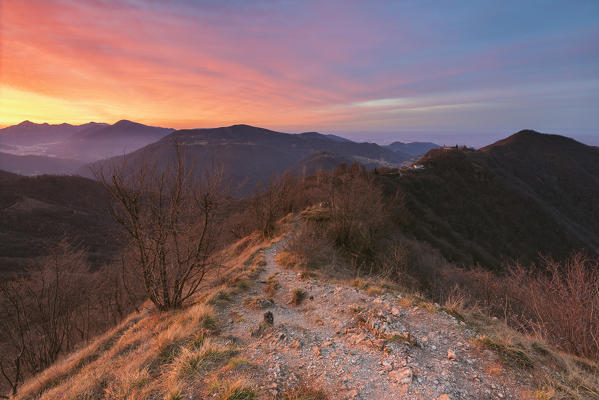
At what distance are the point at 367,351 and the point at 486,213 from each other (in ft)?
166

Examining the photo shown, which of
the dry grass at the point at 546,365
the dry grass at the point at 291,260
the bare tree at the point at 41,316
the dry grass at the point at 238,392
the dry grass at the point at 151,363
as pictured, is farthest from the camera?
the bare tree at the point at 41,316

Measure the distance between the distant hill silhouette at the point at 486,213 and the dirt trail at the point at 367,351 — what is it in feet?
82.0

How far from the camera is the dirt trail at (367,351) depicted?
3.54 metres

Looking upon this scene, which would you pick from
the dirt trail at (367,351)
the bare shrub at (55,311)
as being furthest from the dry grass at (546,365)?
the bare shrub at (55,311)

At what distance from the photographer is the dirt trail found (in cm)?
354

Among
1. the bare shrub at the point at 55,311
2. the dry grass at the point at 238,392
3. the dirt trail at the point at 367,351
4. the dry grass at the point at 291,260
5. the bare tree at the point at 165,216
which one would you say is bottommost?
the bare shrub at the point at 55,311

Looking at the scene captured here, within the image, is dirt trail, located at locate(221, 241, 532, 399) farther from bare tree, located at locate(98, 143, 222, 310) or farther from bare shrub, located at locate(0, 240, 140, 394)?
bare shrub, located at locate(0, 240, 140, 394)

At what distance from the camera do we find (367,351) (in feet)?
14.6

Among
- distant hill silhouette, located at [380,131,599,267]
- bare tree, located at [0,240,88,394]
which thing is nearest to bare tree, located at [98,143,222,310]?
bare tree, located at [0,240,88,394]

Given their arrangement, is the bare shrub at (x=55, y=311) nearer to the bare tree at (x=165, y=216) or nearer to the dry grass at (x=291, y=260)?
the bare tree at (x=165, y=216)

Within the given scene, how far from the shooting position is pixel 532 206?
47.3 m

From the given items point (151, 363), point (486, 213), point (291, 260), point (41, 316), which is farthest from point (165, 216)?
point (486, 213)

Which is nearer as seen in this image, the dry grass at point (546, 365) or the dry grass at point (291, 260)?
the dry grass at point (546, 365)

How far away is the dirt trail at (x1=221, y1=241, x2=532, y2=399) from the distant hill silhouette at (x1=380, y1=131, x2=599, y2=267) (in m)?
25.0
